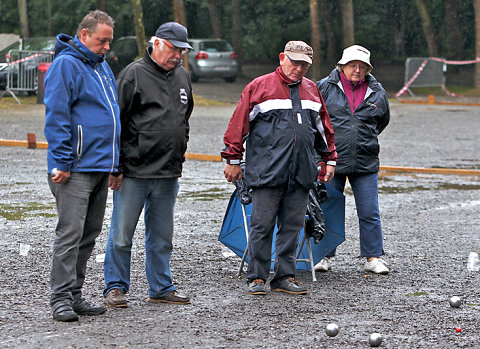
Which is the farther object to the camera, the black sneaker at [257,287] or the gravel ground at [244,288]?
the black sneaker at [257,287]

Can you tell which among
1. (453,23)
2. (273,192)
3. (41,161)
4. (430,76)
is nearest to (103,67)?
(273,192)

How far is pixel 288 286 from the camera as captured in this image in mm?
6555

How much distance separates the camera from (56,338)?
17.1ft

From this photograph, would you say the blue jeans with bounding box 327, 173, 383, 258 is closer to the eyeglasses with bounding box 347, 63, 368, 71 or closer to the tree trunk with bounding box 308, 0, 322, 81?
the eyeglasses with bounding box 347, 63, 368, 71

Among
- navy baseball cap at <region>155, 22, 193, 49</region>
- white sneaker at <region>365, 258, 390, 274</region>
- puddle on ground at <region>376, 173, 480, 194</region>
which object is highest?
navy baseball cap at <region>155, 22, 193, 49</region>

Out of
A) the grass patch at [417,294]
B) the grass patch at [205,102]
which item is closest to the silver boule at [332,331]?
the grass patch at [417,294]

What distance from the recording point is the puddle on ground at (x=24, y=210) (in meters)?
9.34

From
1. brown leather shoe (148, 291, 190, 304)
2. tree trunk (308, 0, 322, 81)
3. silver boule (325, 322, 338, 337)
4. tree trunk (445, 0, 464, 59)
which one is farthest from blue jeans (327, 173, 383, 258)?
tree trunk (445, 0, 464, 59)

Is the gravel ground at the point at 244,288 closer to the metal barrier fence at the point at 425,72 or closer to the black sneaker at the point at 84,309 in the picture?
the black sneaker at the point at 84,309

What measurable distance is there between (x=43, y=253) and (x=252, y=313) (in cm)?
244

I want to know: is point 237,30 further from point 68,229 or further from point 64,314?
point 64,314

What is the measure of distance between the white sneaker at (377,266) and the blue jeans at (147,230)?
192 cm

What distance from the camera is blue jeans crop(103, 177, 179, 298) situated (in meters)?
5.98

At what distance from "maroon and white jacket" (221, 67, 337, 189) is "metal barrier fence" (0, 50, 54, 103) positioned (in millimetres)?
17904
